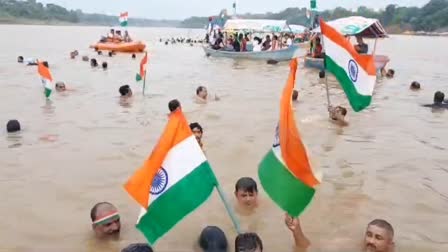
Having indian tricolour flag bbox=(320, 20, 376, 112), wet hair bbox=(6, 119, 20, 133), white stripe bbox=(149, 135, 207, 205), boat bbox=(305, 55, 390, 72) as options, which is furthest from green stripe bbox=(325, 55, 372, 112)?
boat bbox=(305, 55, 390, 72)

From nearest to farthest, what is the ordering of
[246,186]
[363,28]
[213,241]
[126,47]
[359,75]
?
[213,241] → [246,186] → [359,75] → [363,28] → [126,47]

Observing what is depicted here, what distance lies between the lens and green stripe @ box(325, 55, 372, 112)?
767cm

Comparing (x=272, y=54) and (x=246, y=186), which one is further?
(x=272, y=54)

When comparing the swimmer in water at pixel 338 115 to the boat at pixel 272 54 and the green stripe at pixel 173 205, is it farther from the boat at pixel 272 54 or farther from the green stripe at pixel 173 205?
the boat at pixel 272 54

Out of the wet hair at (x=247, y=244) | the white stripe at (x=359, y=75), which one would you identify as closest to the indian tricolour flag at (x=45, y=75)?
the white stripe at (x=359, y=75)

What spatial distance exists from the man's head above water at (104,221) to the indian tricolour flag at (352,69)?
3793mm

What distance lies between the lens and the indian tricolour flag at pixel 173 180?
4.34 metres

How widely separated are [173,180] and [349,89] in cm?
419

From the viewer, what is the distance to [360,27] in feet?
69.5

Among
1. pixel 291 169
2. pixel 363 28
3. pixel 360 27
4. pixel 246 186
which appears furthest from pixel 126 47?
pixel 291 169

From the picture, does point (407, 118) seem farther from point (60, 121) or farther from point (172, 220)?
point (172, 220)

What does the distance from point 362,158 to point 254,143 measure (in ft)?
6.45

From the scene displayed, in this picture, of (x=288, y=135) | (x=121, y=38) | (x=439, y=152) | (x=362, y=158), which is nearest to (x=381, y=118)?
(x=439, y=152)

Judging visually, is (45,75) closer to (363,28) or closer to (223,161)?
(223,161)
